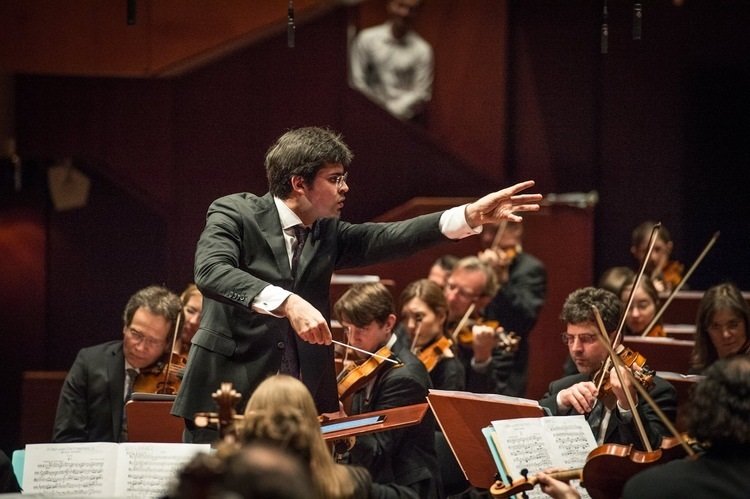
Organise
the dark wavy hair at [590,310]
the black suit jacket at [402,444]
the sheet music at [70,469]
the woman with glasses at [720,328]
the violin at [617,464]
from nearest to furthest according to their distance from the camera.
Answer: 1. the violin at [617,464]
2. the sheet music at [70,469]
3. the black suit jacket at [402,444]
4. the dark wavy hair at [590,310]
5. the woman with glasses at [720,328]

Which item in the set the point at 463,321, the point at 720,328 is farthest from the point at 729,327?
the point at 463,321

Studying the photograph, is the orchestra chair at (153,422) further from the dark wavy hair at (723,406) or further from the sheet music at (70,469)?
the dark wavy hair at (723,406)

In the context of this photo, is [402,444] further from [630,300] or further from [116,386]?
[116,386]

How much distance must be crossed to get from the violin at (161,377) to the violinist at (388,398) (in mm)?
757

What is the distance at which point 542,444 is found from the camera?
341 cm

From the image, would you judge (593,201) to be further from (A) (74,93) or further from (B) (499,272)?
(A) (74,93)

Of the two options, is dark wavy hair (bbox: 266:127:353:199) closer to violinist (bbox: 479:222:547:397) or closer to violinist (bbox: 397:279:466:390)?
violinist (bbox: 397:279:466:390)

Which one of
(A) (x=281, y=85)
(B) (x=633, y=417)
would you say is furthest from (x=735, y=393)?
(A) (x=281, y=85)

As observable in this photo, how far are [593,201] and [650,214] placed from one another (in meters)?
0.93

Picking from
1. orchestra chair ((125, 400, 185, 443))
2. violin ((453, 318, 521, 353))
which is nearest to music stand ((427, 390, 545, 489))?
orchestra chair ((125, 400, 185, 443))

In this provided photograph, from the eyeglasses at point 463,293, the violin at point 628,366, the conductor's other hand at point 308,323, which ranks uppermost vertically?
the conductor's other hand at point 308,323

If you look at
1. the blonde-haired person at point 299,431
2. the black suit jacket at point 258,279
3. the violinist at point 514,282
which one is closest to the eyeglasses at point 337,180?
the black suit jacket at point 258,279

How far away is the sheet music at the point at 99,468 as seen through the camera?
10.8ft

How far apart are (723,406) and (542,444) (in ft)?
2.61
